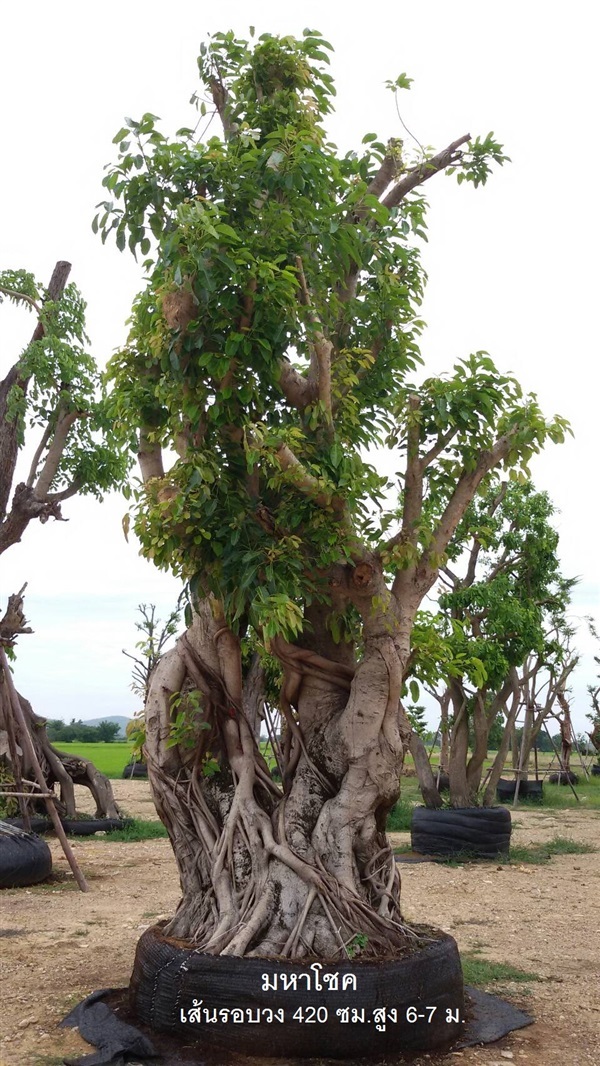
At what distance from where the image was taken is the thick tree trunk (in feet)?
17.5

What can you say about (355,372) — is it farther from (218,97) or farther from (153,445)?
(218,97)

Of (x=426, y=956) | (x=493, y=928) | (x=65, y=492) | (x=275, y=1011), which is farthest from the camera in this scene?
(x=65, y=492)

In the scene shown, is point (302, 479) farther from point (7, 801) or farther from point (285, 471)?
point (7, 801)

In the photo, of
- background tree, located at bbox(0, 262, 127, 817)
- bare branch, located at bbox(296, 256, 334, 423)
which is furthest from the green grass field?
bare branch, located at bbox(296, 256, 334, 423)

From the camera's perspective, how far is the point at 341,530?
5352mm

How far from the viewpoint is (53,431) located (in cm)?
1412

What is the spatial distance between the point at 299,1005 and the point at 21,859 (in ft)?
17.6

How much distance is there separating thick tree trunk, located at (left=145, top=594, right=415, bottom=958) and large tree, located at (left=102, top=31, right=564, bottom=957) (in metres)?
0.01

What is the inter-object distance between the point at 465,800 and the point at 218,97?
9741mm

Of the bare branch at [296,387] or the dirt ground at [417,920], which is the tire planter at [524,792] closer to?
the dirt ground at [417,920]

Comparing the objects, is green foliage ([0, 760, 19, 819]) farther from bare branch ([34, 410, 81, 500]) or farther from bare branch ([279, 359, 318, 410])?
bare branch ([279, 359, 318, 410])

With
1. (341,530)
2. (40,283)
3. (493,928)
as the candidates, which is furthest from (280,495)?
(40,283)

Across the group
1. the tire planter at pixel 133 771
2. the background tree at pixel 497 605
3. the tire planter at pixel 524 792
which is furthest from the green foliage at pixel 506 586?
the tire planter at pixel 133 771

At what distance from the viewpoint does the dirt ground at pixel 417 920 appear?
5055 mm
